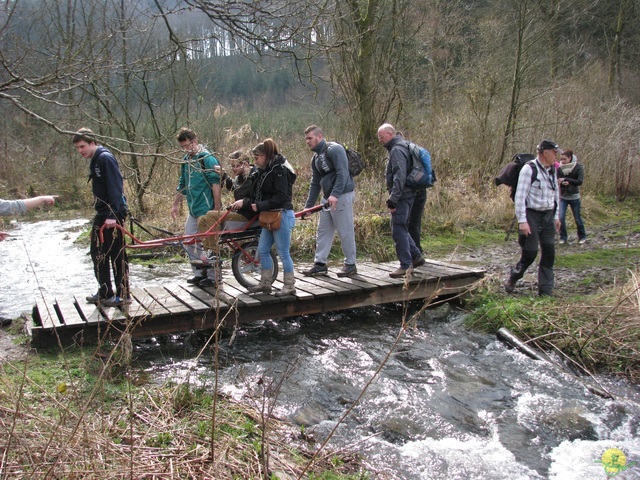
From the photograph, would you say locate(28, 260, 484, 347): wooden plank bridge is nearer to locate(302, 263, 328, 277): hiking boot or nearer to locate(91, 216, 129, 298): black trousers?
locate(302, 263, 328, 277): hiking boot

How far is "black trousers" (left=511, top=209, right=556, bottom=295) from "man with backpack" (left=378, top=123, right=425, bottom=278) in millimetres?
1423

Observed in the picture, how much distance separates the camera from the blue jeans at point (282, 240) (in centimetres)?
627

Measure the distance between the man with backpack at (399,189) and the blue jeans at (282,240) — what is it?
4.35 ft

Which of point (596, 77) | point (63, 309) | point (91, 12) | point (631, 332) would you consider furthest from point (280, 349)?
point (596, 77)

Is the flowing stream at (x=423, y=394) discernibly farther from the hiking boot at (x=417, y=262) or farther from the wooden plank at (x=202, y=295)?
the hiking boot at (x=417, y=262)

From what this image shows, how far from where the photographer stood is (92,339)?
18.0ft

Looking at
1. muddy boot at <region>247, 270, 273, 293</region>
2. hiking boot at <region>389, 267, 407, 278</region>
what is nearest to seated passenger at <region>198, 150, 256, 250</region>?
muddy boot at <region>247, 270, 273, 293</region>

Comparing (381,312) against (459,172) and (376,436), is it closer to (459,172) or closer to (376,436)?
(376,436)

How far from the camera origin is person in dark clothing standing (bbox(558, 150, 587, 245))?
1089 cm

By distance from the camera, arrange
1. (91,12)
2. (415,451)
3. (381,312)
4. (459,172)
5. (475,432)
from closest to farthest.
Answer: (415,451), (475,432), (381,312), (91,12), (459,172)

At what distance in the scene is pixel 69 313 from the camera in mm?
5680

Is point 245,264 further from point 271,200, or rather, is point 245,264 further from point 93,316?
point 93,316

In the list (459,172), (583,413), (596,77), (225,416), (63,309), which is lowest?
(583,413)

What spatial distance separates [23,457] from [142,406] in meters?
1.28
